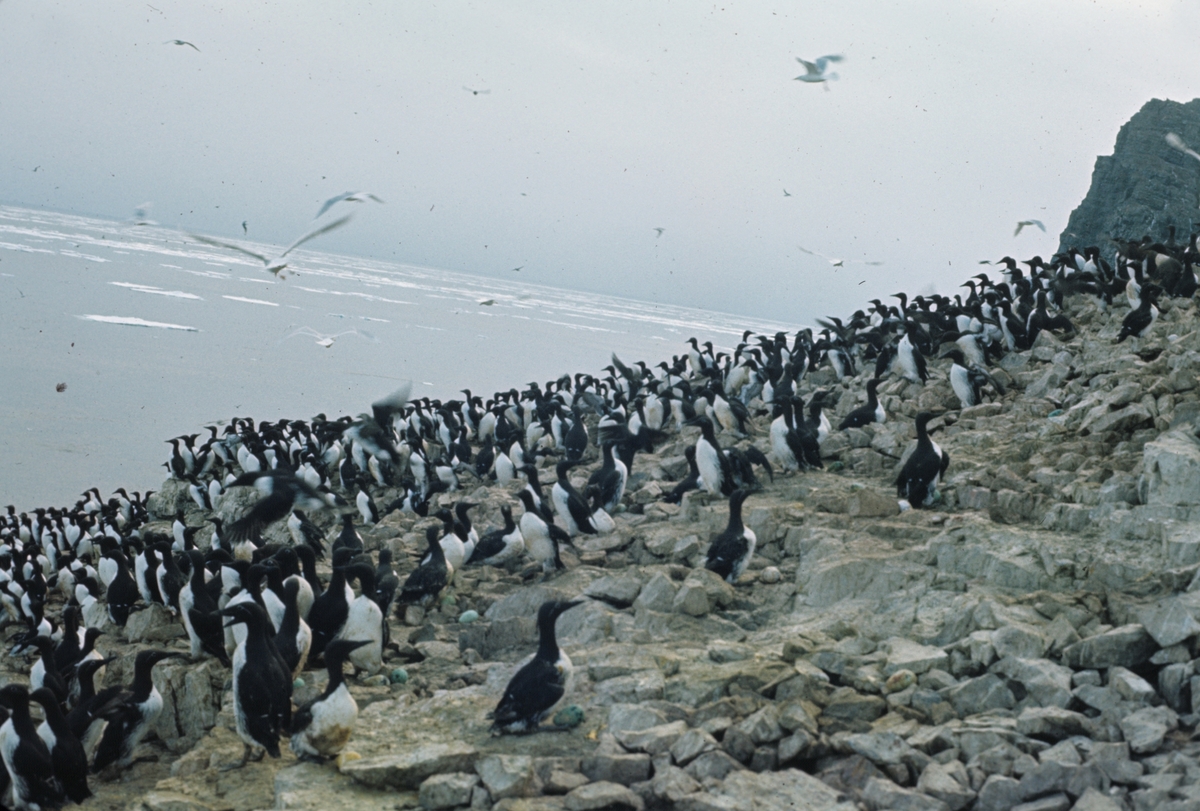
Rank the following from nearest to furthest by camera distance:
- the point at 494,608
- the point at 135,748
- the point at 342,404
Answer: the point at 135,748
the point at 494,608
the point at 342,404

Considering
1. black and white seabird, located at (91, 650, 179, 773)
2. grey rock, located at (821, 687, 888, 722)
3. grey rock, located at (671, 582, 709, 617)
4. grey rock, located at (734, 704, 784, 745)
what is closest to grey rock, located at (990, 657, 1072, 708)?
grey rock, located at (821, 687, 888, 722)

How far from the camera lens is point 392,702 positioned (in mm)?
6852

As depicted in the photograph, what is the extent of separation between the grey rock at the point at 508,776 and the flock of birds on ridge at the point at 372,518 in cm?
77

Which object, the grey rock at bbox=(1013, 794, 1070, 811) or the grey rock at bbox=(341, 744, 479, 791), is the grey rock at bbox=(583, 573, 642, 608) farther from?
the grey rock at bbox=(1013, 794, 1070, 811)

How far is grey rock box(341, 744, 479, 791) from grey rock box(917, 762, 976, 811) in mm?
2407

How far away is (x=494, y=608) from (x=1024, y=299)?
520 inches

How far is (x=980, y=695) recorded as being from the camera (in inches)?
215

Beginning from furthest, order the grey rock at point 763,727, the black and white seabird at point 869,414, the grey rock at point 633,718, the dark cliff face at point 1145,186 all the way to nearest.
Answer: the dark cliff face at point 1145,186 < the black and white seabird at point 869,414 < the grey rock at point 633,718 < the grey rock at point 763,727

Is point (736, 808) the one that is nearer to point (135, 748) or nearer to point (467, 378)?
point (135, 748)

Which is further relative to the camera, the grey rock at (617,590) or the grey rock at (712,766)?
the grey rock at (617,590)

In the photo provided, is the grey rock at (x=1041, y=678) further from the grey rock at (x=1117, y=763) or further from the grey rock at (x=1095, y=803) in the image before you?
the grey rock at (x=1095, y=803)

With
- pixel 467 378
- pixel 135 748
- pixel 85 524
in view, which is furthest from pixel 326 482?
pixel 467 378

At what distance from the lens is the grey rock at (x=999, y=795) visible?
4.45 meters

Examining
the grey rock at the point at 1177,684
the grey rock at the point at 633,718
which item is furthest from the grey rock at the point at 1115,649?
the grey rock at the point at 633,718
